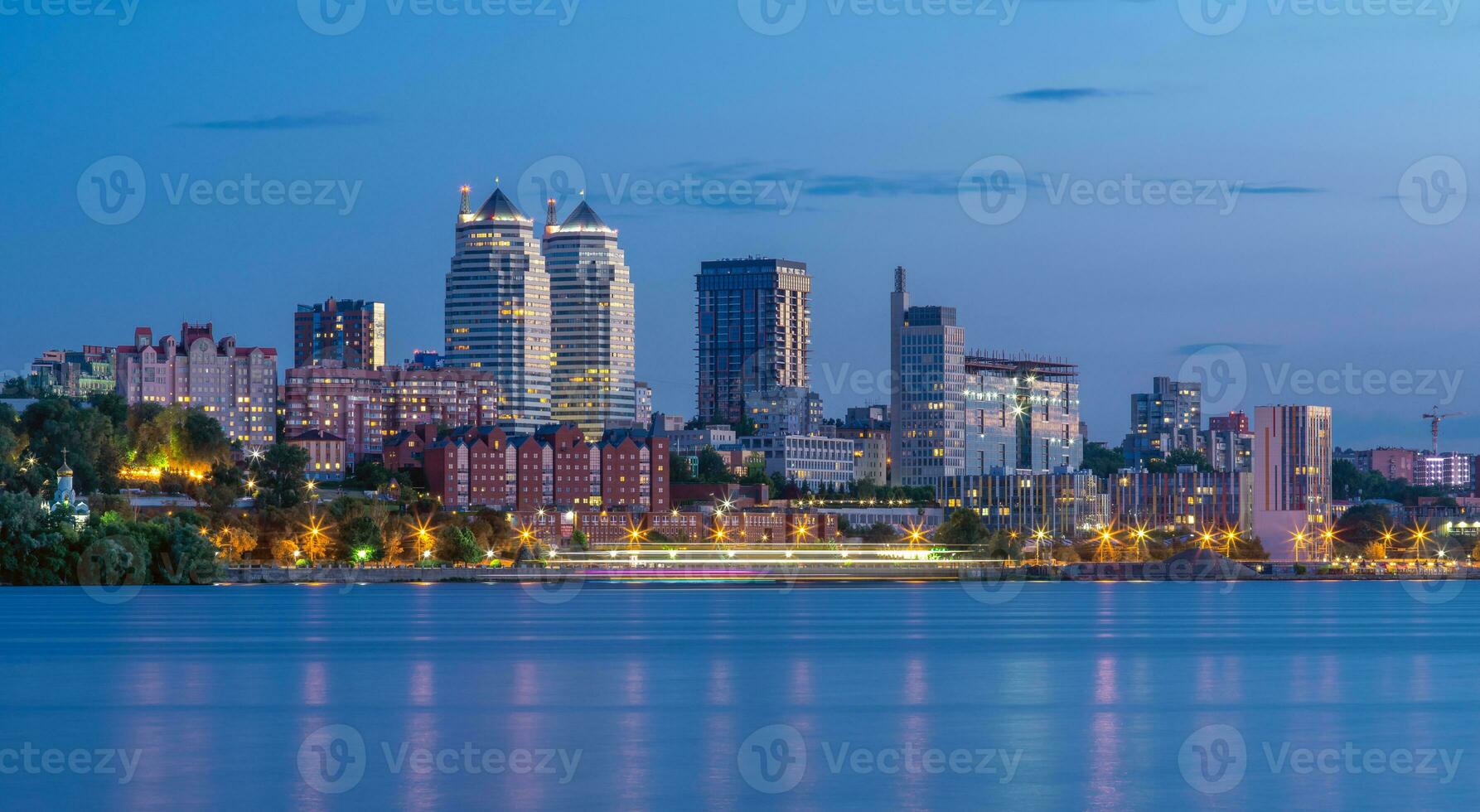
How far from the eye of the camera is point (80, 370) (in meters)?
185

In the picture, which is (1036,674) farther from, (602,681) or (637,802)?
(637,802)

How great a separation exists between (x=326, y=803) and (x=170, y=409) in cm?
11687

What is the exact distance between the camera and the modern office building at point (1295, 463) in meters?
172

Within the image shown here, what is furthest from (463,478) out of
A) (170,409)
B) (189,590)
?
(189,590)

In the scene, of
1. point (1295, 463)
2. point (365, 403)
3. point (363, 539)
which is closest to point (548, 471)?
point (363, 539)

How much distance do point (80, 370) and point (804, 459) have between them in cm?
6126

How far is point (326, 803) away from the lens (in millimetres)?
23578

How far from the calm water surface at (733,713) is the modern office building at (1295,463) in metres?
103

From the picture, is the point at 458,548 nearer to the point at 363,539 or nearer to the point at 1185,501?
the point at 363,539

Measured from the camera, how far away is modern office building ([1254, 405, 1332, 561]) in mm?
172125

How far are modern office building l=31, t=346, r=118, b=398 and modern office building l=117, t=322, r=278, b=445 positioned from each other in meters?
2.12

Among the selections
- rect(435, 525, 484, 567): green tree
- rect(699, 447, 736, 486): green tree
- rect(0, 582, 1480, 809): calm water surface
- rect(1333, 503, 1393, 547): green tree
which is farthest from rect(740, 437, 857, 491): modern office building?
rect(0, 582, 1480, 809): calm water surface

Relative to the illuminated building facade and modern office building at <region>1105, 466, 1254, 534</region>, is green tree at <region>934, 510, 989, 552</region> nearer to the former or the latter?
the illuminated building facade

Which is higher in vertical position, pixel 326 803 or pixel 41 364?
Answer: pixel 41 364
